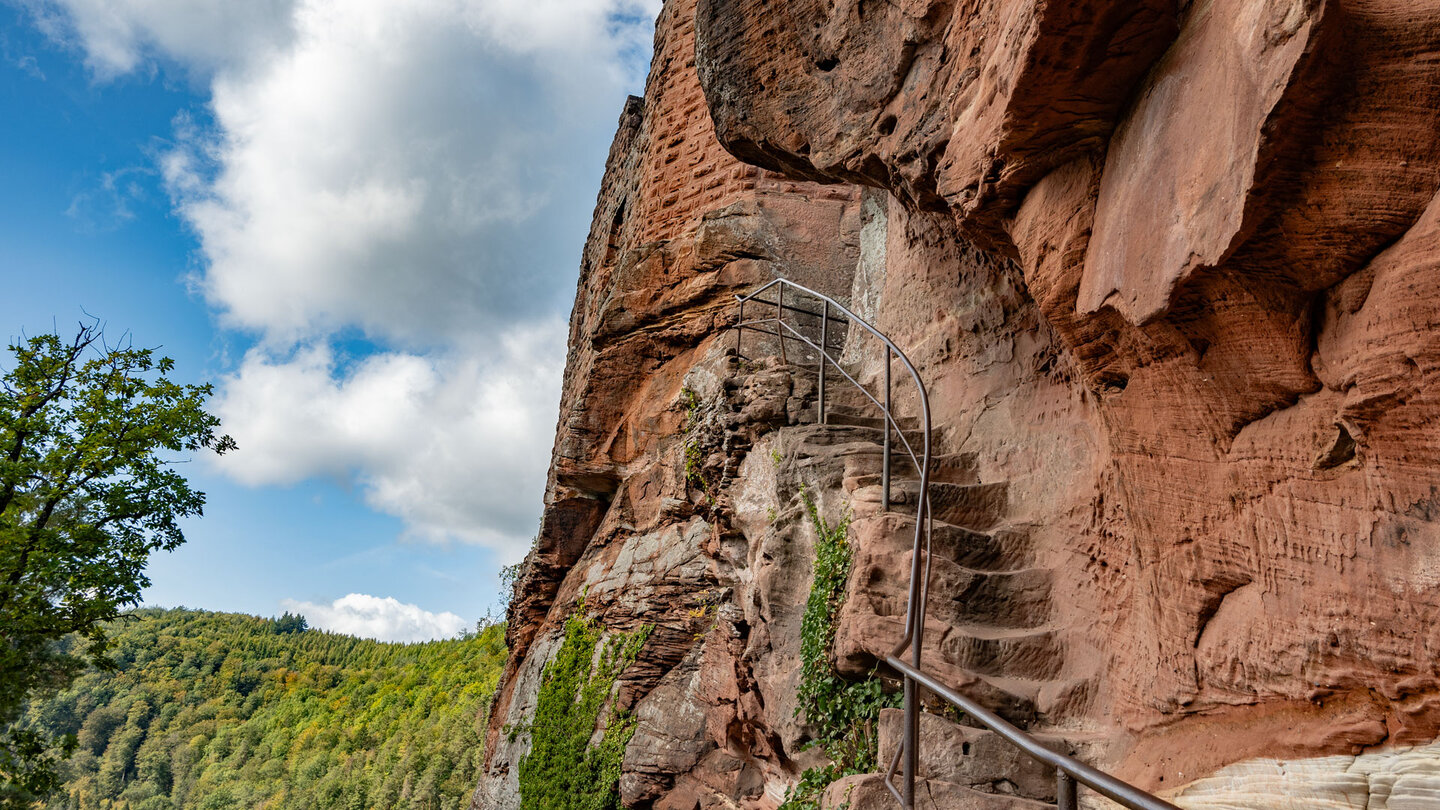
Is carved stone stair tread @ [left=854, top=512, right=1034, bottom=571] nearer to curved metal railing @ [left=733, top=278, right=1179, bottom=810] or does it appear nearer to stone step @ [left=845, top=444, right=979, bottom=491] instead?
curved metal railing @ [left=733, top=278, right=1179, bottom=810]

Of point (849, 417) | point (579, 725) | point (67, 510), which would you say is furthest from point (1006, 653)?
point (67, 510)

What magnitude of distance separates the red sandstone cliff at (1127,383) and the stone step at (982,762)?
0.20 metres

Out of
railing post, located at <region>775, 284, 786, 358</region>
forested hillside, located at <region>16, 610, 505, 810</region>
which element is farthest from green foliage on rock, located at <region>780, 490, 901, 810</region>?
forested hillside, located at <region>16, 610, 505, 810</region>

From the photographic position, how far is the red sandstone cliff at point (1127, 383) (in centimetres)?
219

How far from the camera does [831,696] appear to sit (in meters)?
4.80

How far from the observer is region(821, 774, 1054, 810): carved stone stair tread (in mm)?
3285

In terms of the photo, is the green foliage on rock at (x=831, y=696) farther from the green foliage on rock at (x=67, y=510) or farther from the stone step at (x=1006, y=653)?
the green foliage on rock at (x=67, y=510)

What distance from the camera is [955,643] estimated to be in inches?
156

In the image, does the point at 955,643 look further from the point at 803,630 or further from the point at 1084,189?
the point at 1084,189

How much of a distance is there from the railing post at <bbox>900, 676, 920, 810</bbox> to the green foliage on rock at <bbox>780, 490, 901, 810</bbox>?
3.50 ft

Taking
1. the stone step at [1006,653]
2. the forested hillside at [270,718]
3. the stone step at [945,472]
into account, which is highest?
the stone step at [945,472]

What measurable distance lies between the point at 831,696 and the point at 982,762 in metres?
1.37

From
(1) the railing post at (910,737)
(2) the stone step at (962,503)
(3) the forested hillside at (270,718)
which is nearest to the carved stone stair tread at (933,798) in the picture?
(1) the railing post at (910,737)

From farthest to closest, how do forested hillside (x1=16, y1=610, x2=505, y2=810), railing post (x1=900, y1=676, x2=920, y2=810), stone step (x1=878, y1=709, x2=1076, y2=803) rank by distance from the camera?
forested hillside (x1=16, y1=610, x2=505, y2=810)
stone step (x1=878, y1=709, x2=1076, y2=803)
railing post (x1=900, y1=676, x2=920, y2=810)
